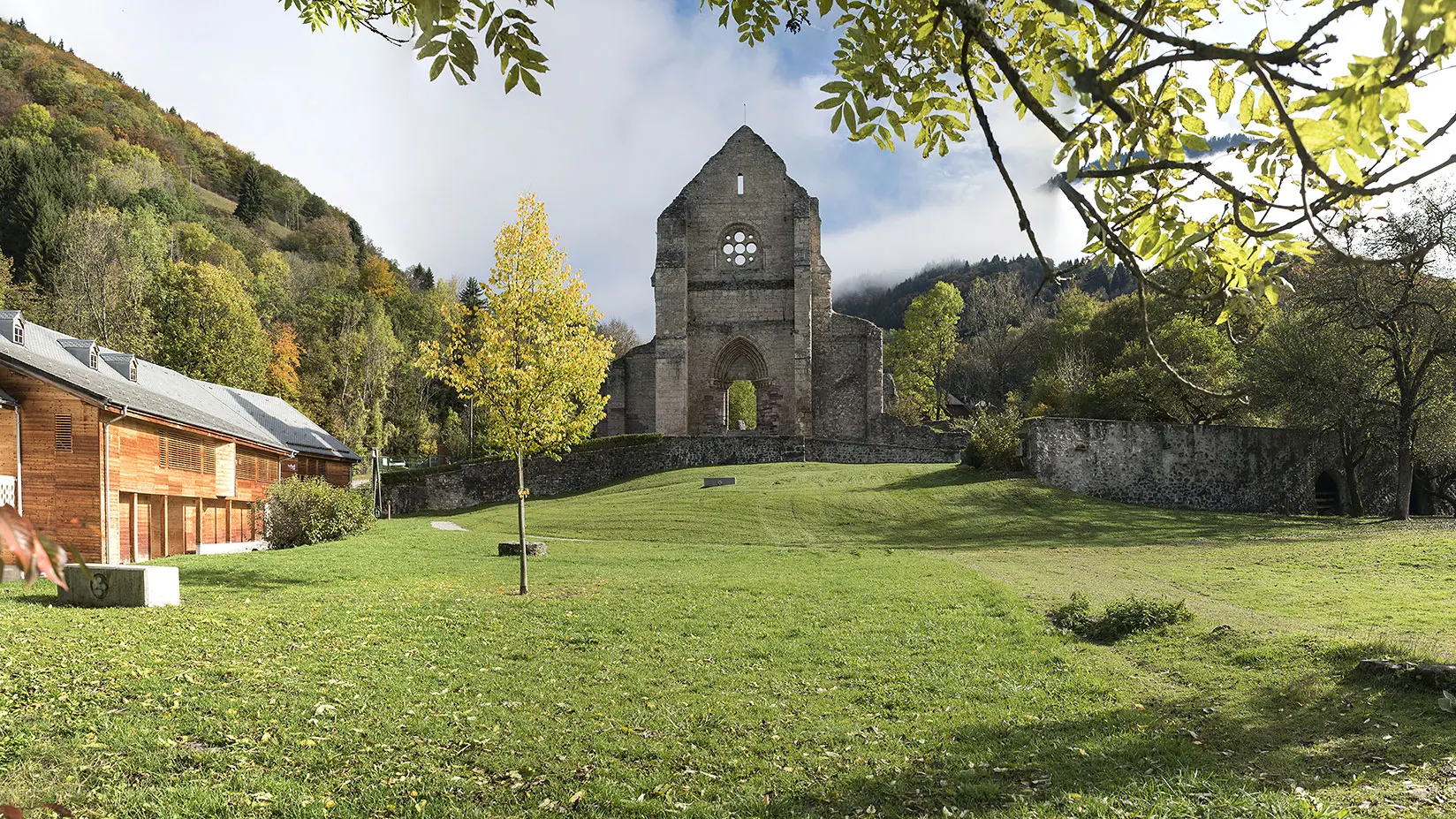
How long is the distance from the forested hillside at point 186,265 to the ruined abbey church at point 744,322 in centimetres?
1810

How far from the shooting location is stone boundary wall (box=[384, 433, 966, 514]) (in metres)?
38.0

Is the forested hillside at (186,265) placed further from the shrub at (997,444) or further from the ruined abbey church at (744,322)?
the shrub at (997,444)

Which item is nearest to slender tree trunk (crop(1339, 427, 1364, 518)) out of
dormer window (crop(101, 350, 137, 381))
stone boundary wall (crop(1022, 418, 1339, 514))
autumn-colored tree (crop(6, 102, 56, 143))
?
stone boundary wall (crop(1022, 418, 1339, 514))

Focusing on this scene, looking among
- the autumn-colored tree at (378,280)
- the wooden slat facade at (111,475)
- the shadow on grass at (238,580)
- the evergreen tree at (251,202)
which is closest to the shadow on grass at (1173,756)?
the shadow on grass at (238,580)

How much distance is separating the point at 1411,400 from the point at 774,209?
27890 mm

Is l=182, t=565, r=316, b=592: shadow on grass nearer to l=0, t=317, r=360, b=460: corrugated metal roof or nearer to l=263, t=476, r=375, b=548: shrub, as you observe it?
l=0, t=317, r=360, b=460: corrugated metal roof

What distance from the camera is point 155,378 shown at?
27.4 m

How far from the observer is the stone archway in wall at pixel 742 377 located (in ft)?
142

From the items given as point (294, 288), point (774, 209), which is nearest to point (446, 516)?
point (774, 209)

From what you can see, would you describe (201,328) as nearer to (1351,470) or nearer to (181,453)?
(181,453)

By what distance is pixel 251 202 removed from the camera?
293 feet

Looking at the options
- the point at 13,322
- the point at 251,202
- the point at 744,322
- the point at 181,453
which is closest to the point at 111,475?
the point at 181,453

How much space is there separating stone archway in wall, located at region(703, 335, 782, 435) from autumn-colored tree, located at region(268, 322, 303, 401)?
26.7 metres

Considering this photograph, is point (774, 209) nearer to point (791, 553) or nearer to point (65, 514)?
point (791, 553)
